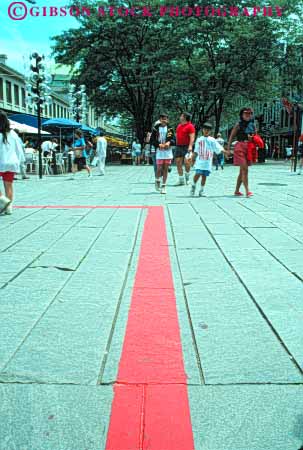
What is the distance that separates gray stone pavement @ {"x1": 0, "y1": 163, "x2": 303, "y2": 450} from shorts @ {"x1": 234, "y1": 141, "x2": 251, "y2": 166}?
12.6ft

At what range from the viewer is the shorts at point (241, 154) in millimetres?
9852

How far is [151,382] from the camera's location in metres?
2.28

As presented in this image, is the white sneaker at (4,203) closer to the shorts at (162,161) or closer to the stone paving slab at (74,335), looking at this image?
the stone paving slab at (74,335)

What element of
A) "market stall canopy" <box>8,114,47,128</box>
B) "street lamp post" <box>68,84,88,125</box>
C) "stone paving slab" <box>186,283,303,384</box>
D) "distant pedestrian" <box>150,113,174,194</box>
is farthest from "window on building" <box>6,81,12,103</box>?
"stone paving slab" <box>186,283,303,384</box>

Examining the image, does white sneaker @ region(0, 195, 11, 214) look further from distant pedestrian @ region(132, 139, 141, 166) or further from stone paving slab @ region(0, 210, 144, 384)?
distant pedestrian @ region(132, 139, 141, 166)

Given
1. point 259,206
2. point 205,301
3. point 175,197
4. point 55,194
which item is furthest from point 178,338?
point 55,194

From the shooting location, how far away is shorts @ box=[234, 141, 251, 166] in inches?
388

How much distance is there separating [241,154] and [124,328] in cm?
754

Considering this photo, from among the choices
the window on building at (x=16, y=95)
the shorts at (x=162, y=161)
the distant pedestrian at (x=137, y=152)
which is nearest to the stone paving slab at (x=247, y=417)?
the shorts at (x=162, y=161)

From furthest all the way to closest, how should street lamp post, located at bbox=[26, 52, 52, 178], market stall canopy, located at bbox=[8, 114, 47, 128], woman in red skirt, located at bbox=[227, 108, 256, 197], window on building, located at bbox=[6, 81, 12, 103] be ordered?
window on building, located at bbox=[6, 81, 12, 103]
market stall canopy, located at bbox=[8, 114, 47, 128]
street lamp post, located at bbox=[26, 52, 52, 178]
woman in red skirt, located at bbox=[227, 108, 256, 197]

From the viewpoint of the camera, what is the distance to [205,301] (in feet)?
11.1

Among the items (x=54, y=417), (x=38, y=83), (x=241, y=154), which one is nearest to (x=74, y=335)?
(x=54, y=417)

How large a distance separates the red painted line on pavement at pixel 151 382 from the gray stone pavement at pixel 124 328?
0.05 metres

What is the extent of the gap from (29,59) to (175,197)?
9.27 metres
